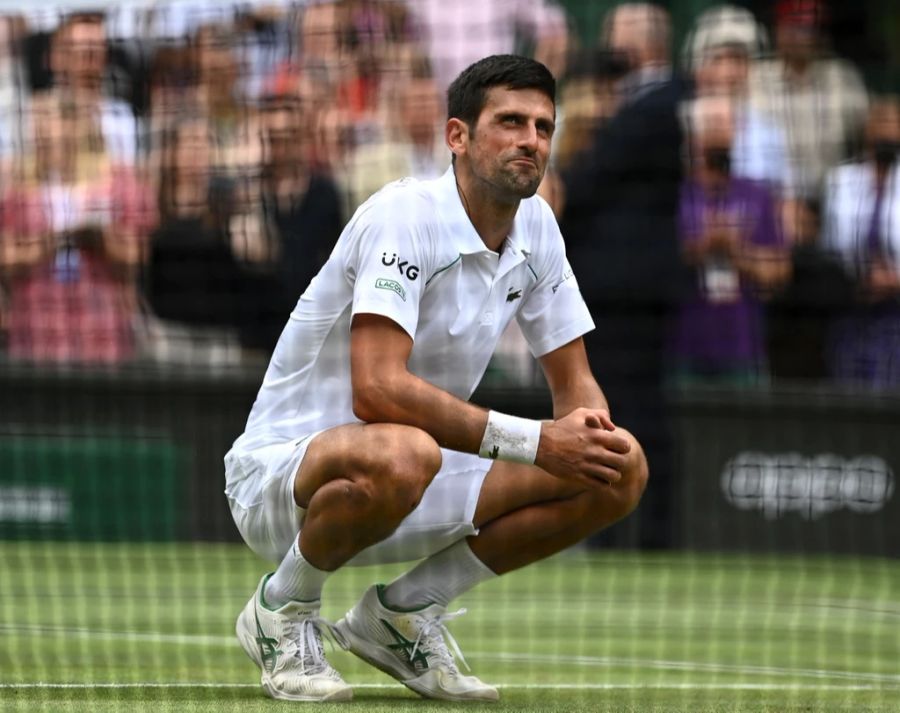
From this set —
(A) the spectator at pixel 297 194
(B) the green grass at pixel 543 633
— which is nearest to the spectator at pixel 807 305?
(B) the green grass at pixel 543 633

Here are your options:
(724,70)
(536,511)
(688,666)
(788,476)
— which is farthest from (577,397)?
(788,476)

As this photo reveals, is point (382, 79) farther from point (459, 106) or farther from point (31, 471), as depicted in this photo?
point (459, 106)

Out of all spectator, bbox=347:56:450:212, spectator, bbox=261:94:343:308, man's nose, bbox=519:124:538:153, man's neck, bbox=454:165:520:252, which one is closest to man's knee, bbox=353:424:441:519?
man's neck, bbox=454:165:520:252

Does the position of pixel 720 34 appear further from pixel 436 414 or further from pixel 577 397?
pixel 436 414

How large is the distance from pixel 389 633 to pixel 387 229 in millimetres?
1205

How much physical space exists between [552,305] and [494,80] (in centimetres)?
74

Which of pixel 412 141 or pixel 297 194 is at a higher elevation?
pixel 412 141

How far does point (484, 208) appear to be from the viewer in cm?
556

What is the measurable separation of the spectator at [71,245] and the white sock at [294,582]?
5.33m

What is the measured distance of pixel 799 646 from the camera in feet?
24.1

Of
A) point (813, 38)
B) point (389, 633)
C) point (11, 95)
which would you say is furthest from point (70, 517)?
point (389, 633)

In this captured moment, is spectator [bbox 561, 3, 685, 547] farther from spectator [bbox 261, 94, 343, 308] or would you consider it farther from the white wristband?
the white wristband

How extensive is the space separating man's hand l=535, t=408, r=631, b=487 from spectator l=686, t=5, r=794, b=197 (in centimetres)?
501

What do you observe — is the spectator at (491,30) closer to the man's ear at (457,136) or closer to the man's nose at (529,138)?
the man's ear at (457,136)
